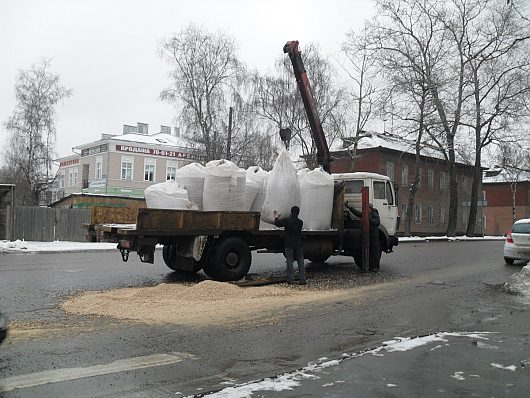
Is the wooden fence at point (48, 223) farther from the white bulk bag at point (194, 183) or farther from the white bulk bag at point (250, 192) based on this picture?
the white bulk bag at point (250, 192)

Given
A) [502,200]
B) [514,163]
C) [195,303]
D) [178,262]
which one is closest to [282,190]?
[178,262]

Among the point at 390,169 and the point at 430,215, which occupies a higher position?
the point at 390,169

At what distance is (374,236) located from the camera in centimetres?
1298

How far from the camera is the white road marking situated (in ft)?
14.6

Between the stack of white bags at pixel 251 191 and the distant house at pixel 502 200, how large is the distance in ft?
191

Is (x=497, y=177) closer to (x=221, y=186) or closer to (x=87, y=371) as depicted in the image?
(x=221, y=186)

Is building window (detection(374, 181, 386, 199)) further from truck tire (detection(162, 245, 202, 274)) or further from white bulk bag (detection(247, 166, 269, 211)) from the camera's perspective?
truck tire (detection(162, 245, 202, 274))

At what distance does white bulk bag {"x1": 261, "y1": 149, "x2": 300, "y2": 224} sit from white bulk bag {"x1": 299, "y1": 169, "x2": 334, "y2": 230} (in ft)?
2.22

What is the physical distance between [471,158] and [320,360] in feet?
129

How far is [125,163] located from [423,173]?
30163 millimetres

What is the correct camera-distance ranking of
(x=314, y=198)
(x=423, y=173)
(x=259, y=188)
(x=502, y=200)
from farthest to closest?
(x=502, y=200) < (x=423, y=173) < (x=314, y=198) < (x=259, y=188)

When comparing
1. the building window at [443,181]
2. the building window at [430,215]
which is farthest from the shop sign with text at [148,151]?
the building window at [443,181]

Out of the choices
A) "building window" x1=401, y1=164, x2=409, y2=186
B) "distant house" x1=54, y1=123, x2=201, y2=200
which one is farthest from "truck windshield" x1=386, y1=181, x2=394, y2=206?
"distant house" x1=54, y1=123, x2=201, y2=200

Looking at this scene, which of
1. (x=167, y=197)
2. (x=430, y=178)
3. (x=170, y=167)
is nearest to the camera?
(x=167, y=197)
